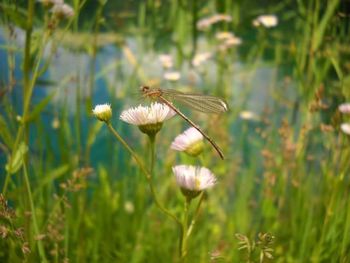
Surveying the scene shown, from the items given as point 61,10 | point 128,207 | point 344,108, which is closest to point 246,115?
point 128,207

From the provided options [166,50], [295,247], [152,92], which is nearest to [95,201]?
[295,247]

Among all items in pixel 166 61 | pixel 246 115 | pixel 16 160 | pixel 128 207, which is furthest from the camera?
pixel 246 115

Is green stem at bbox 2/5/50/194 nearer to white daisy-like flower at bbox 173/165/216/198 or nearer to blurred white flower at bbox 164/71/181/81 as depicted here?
white daisy-like flower at bbox 173/165/216/198

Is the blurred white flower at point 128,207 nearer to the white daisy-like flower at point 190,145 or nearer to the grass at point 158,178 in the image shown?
the grass at point 158,178

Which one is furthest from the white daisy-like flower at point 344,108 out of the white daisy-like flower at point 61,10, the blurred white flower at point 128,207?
the blurred white flower at point 128,207

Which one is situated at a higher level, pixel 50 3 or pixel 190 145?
pixel 50 3

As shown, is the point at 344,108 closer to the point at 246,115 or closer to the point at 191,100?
the point at 191,100

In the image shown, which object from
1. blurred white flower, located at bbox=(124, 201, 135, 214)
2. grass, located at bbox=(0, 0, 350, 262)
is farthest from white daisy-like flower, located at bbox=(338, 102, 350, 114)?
blurred white flower, located at bbox=(124, 201, 135, 214)

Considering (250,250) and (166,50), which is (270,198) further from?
(166,50)
